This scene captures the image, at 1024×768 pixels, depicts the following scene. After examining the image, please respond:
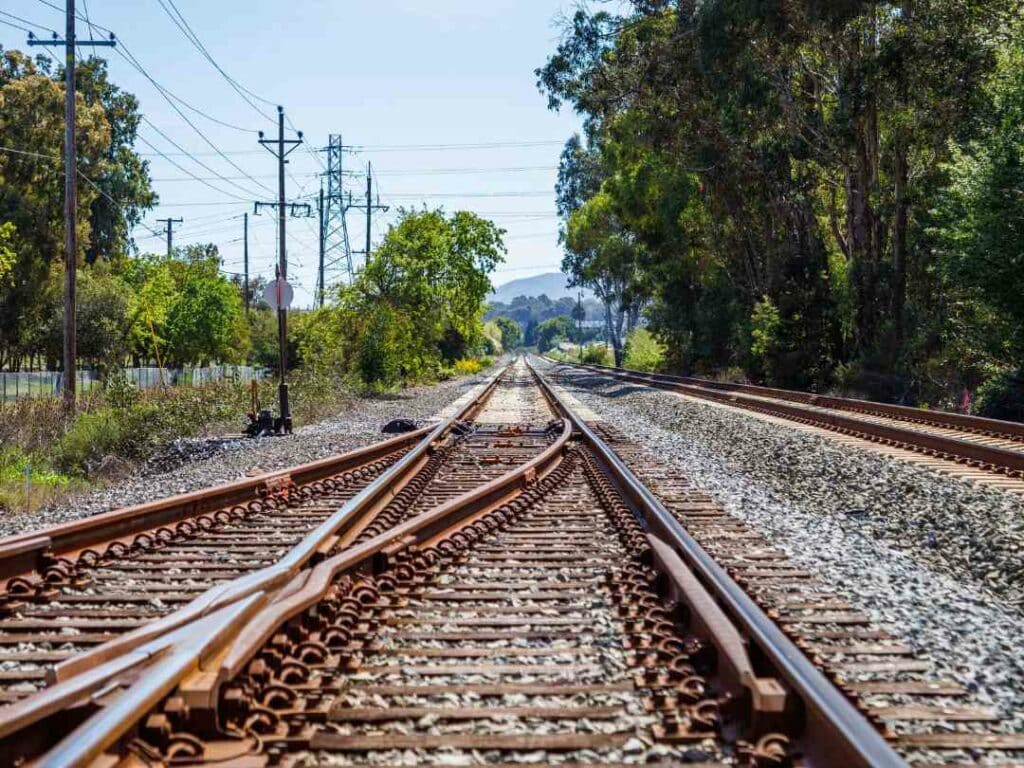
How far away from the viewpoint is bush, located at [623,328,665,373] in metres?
56.8

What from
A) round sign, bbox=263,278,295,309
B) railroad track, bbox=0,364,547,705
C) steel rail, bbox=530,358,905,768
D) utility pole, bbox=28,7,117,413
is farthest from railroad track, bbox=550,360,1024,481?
utility pole, bbox=28,7,117,413

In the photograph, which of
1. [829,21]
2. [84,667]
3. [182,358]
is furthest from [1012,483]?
[182,358]

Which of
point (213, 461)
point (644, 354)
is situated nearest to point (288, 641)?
point (213, 461)

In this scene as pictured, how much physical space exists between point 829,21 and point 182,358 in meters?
41.1

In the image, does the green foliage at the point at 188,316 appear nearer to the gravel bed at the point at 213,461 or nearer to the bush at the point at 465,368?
the bush at the point at 465,368

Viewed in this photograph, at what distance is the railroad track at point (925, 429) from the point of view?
11047mm

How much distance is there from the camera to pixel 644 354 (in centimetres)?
6184

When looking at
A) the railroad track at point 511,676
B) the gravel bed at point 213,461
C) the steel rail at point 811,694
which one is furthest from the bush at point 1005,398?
the steel rail at point 811,694

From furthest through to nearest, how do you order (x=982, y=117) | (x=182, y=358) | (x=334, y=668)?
(x=182, y=358) < (x=982, y=117) < (x=334, y=668)

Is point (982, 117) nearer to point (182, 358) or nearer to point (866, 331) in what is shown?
point (866, 331)

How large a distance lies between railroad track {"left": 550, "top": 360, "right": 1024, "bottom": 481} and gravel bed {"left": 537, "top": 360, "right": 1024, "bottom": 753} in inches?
33.4

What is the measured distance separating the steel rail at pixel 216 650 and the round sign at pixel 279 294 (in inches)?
458

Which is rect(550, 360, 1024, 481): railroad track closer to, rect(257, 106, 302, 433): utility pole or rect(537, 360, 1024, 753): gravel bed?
rect(537, 360, 1024, 753): gravel bed

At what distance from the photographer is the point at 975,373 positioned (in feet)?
75.6
